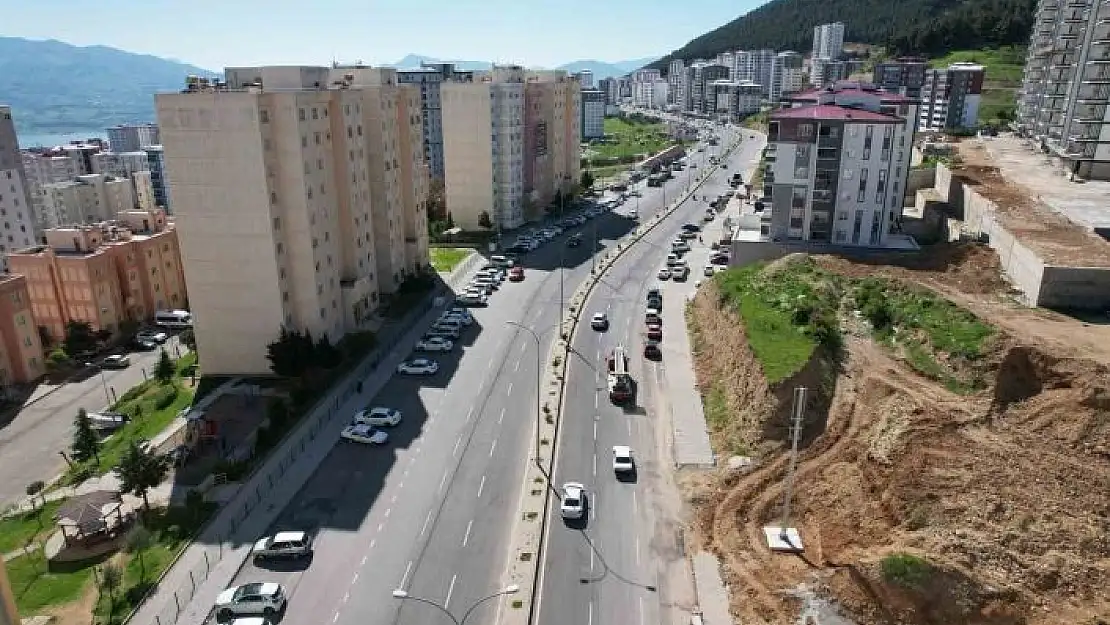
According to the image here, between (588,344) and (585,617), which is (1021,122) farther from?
(585,617)

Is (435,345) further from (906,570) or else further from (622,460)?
(906,570)

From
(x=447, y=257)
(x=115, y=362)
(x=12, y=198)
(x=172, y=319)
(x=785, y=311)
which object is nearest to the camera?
(x=785, y=311)

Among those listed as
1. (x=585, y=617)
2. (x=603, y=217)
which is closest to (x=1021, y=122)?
(x=603, y=217)

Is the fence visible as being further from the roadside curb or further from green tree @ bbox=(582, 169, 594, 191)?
green tree @ bbox=(582, 169, 594, 191)

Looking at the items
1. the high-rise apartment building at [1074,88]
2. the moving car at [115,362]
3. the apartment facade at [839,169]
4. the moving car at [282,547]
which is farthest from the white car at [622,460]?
the high-rise apartment building at [1074,88]

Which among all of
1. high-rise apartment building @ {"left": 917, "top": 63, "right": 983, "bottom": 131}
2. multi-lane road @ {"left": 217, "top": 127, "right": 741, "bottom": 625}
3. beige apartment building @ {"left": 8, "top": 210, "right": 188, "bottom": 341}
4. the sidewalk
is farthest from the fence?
high-rise apartment building @ {"left": 917, "top": 63, "right": 983, "bottom": 131}

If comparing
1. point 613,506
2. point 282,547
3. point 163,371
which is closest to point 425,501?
point 282,547
